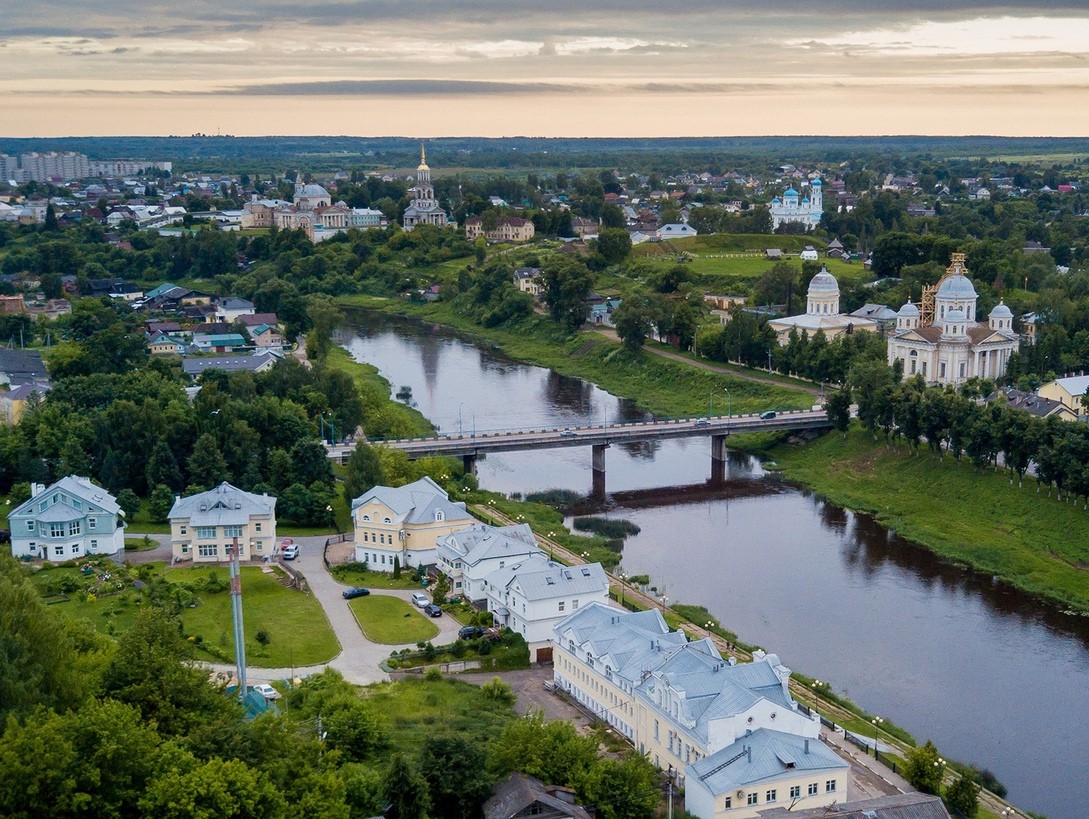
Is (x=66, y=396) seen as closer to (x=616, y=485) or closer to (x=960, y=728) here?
(x=616, y=485)

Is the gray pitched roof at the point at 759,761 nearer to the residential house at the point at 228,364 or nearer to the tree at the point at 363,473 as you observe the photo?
the tree at the point at 363,473

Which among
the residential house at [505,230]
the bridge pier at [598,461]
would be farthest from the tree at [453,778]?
the residential house at [505,230]

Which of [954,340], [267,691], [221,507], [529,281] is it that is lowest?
[267,691]

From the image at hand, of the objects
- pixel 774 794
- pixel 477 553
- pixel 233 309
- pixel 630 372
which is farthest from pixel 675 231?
pixel 774 794

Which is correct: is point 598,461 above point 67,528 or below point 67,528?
below

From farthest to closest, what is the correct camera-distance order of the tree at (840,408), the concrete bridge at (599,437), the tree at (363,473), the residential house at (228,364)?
the residential house at (228,364) < the tree at (840,408) < the concrete bridge at (599,437) < the tree at (363,473)

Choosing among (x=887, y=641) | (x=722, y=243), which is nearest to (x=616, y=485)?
(x=887, y=641)

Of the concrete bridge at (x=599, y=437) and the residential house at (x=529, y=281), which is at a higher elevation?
the residential house at (x=529, y=281)

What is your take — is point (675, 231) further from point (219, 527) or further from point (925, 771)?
point (925, 771)
